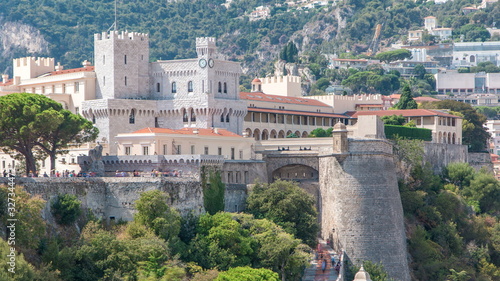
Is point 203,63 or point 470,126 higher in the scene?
point 203,63

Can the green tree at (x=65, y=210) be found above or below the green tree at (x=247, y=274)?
above

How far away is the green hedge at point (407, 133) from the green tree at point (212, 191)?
2480 centimetres

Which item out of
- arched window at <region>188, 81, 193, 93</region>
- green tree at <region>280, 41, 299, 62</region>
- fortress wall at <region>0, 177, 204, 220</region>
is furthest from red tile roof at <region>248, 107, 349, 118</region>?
green tree at <region>280, 41, 299, 62</region>

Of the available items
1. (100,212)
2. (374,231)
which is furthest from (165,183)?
(374,231)

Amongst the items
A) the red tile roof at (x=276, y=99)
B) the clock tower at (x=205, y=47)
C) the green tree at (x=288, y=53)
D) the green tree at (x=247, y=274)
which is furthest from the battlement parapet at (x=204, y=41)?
the green tree at (x=288, y=53)

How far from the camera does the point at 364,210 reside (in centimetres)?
7694

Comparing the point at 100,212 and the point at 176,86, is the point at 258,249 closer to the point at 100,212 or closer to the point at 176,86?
the point at 100,212

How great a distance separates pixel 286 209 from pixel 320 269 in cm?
464

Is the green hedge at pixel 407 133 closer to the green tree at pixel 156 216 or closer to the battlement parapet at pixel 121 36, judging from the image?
the battlement parapet at pixel 121 36

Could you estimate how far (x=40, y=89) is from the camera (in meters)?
90.1

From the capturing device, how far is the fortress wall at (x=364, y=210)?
7656 centimetres

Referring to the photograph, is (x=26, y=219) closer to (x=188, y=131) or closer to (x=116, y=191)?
(x=116, y=191)

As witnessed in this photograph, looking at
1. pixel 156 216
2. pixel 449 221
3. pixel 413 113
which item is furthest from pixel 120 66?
pixel 413 113

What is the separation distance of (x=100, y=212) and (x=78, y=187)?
2.32m
